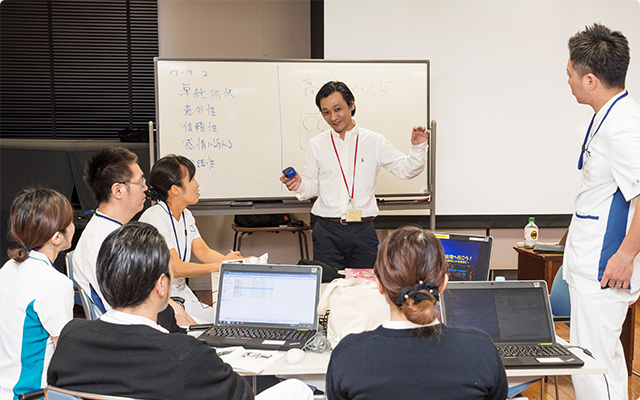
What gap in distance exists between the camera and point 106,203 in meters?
2.45

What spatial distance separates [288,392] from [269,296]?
1.82ft

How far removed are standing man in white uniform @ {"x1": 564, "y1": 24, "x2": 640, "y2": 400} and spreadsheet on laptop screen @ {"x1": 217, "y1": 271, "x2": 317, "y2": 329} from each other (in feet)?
3.76

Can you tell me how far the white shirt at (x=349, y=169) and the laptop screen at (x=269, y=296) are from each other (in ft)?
5.20

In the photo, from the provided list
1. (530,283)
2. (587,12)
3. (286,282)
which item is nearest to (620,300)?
(530,283)

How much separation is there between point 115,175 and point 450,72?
3.43 meters

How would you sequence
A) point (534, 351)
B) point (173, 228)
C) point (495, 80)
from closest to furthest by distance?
1. point (534, 351)
2. point (173, 228)
3. point (495, 80)

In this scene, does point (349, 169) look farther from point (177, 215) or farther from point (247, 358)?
point (247, 358)

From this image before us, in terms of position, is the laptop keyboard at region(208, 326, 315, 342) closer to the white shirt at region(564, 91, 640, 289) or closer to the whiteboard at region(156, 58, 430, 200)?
the white shirt at region(564, 91, 640, 289)

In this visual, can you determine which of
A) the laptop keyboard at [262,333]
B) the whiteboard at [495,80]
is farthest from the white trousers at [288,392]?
the whiteboard at [495,80]

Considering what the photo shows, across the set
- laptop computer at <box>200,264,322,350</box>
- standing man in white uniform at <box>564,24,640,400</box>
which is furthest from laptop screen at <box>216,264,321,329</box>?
standing man in white uniform at <box>564,24,640,400</box>

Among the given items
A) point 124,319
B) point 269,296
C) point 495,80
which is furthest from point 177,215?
point 495,80

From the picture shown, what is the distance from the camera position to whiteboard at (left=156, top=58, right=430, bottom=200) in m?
4.44

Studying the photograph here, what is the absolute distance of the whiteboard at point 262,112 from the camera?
4438mm

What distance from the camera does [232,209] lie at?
4.52 meters
